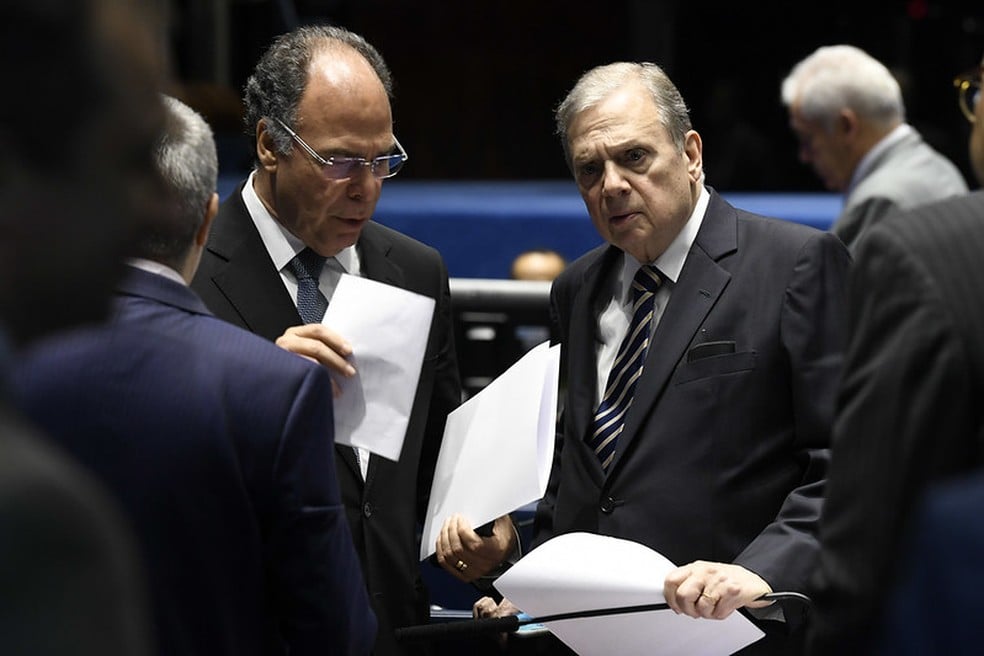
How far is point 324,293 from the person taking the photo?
2.48 meters

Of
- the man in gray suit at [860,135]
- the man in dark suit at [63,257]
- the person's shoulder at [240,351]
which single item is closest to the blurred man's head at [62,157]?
the man in dark suit at [63,257]

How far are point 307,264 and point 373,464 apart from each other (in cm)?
37

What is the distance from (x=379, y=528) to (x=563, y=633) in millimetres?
401

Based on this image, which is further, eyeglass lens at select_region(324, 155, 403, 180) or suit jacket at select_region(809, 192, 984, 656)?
eyeglass lens at select_region(324, 155, 403, 180)

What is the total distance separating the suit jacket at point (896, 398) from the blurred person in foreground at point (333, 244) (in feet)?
3.60

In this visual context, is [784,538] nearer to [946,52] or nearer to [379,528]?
[379,528]

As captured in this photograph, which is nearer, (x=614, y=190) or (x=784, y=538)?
(x=784, y=538)

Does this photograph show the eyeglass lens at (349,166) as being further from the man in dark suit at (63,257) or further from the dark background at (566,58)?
the dark background at (566,58)

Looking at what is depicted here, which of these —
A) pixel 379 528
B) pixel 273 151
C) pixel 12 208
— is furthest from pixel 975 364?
pixel 273 151

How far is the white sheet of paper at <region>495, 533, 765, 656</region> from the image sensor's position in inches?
79.5

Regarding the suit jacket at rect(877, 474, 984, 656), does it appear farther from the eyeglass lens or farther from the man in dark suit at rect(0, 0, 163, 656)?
the eyeglass lens

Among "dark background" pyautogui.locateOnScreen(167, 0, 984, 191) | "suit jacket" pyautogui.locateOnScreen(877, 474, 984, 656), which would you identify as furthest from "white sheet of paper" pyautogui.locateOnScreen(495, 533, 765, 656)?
"dark background" pyautogui.locateOnScreen(167, 0, 984, 191)

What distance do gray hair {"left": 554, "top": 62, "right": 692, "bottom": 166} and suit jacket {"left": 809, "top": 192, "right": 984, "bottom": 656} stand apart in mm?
1102

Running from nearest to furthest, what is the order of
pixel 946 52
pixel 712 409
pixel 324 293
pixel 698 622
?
pixel 698 622
pixel 712 409
pixel 324 293
pixel 946 52
